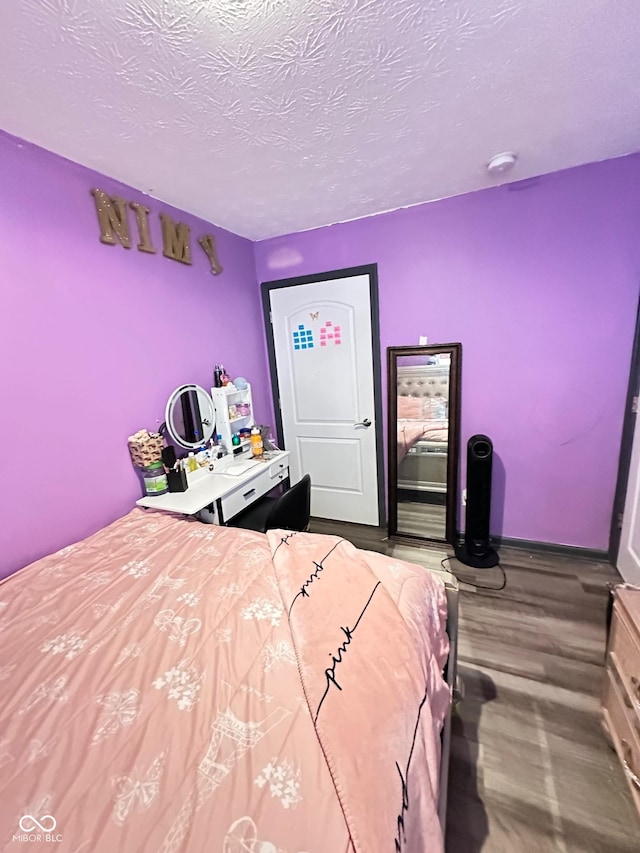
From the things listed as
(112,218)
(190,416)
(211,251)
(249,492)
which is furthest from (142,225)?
(249,492)

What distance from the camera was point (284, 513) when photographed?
1787 millimetres

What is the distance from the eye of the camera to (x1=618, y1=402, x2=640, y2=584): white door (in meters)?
1.92

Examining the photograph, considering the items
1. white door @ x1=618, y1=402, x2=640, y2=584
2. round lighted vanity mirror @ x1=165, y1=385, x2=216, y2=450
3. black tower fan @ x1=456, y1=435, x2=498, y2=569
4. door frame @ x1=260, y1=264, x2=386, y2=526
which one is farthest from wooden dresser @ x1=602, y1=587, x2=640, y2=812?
round lighted vanity mirror @ x1=165, y1=385, x2=216, y2=450

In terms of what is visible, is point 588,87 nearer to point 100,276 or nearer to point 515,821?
point 100,276

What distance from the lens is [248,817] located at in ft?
1.95

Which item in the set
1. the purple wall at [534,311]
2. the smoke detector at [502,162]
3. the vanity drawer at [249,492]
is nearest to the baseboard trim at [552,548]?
the purple wall at [534,311]

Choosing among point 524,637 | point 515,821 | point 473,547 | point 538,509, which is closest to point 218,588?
point 515,821

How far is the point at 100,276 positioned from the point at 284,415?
1653mm

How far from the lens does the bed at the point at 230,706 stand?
1.98 ft

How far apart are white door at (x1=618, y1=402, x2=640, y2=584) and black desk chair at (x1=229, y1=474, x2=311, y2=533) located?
1.81m

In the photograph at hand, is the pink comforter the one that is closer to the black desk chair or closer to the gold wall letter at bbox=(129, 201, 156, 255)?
the black desk chair

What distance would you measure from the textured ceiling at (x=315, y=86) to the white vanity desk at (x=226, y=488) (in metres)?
1.60

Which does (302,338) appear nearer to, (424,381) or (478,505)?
(424,381)

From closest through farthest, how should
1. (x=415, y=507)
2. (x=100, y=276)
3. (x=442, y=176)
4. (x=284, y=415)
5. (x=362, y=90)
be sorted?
(x=362, y=90) < (x=100, y=276) < (x=442, y=176) < (x=415, y=507) < (x=284, y=415)
